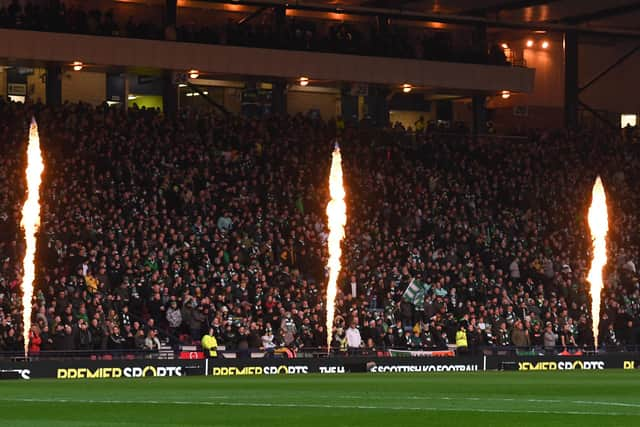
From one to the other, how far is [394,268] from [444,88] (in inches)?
567

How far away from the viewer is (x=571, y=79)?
69.4 meters

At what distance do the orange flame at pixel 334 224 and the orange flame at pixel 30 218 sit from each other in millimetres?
9214

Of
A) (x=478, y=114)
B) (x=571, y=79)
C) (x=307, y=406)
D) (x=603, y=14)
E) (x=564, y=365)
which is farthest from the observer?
(x=571, y=79)

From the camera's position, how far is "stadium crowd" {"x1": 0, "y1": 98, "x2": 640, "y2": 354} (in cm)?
4394

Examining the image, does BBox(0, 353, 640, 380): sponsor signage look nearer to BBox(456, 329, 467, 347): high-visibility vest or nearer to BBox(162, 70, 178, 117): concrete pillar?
BBox(456, 329, 467, 347): high-visibility vest

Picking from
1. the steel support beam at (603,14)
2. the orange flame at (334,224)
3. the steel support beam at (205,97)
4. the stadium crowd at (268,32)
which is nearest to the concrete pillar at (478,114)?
the stadium crowd at (268,32)

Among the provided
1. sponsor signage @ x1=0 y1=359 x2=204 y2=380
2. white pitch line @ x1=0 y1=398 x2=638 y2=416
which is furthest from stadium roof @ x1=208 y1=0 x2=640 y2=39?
white pitch line @ x1=0 y1=398 x2=638 y2=416

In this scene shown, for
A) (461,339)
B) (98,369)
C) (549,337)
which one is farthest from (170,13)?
(98,369)

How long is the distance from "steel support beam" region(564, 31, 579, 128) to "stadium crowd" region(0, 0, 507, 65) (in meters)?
5.33

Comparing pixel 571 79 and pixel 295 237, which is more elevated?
pixel 571 79

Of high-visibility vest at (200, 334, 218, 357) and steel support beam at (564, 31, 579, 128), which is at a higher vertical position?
steel support beam at (564, 31, 579, 128)

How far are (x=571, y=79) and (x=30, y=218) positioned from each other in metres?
32.7

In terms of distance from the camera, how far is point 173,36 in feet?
185

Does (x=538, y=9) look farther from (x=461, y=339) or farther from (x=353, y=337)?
(x=353, y=337)
